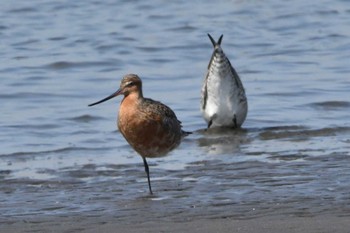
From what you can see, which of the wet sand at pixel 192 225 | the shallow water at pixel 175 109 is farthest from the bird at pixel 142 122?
the wet sand at pixel 192 225

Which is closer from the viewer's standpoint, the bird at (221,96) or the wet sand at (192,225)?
the wet sand at (192,225)

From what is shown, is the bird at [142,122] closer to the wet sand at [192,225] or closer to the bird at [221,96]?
the wet sand at [192,225]

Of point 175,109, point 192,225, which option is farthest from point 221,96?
point 192,225

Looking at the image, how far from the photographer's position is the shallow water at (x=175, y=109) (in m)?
7.65

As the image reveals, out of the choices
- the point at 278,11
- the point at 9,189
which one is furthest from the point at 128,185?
the point at 278,11

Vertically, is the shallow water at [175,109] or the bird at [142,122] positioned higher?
the bird at [142,122]

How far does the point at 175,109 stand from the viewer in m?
12.3

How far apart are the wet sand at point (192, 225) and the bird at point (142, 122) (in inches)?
54.4

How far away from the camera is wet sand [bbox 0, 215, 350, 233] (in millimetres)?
6330

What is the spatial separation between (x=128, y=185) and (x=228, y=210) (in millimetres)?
1474

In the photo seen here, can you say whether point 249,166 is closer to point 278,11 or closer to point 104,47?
point 104,47

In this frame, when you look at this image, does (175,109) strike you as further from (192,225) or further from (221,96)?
(192,225)

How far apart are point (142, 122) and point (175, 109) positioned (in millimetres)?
4017

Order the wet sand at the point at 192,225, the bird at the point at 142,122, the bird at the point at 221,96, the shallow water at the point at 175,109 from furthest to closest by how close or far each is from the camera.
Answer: the bird at the point at 221,96, the bird at the point at 142,122, the shallow water at the point at 175,109, the wet sand at the point at 192,225
